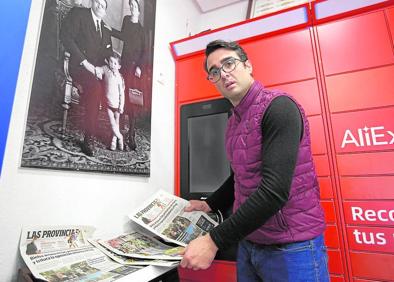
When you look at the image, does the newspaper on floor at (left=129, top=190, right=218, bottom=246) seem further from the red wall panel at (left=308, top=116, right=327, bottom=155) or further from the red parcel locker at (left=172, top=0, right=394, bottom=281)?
the red wall panel at (left=308, top=116, right=327, bottom=155)

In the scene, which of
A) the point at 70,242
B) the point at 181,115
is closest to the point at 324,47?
the point at 181,115

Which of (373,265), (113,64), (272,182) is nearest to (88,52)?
(113,64)

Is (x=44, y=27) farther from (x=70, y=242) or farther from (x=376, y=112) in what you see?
(x=376, y=112)

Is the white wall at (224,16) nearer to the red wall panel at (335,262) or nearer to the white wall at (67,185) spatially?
the white wall at (67,185)

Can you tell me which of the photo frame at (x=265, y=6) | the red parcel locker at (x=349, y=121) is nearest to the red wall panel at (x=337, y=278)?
the red parcel locker at (x=349, y=121)

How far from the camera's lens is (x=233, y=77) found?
869 millimetres

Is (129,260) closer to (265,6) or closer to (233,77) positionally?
(233,77)

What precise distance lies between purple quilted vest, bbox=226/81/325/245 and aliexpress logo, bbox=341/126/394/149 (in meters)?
0.45

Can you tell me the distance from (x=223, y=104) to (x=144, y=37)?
58 cm

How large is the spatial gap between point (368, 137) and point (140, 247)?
1095mm

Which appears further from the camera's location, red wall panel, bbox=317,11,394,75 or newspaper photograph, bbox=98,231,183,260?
red wall panel, bbox=317,11,394,75

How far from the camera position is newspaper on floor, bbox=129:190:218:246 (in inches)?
37.6

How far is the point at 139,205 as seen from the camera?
3.67ft

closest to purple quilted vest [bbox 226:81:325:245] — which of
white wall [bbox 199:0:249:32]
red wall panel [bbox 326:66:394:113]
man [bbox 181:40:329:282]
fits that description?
man [bbox 181:40:329:282]
